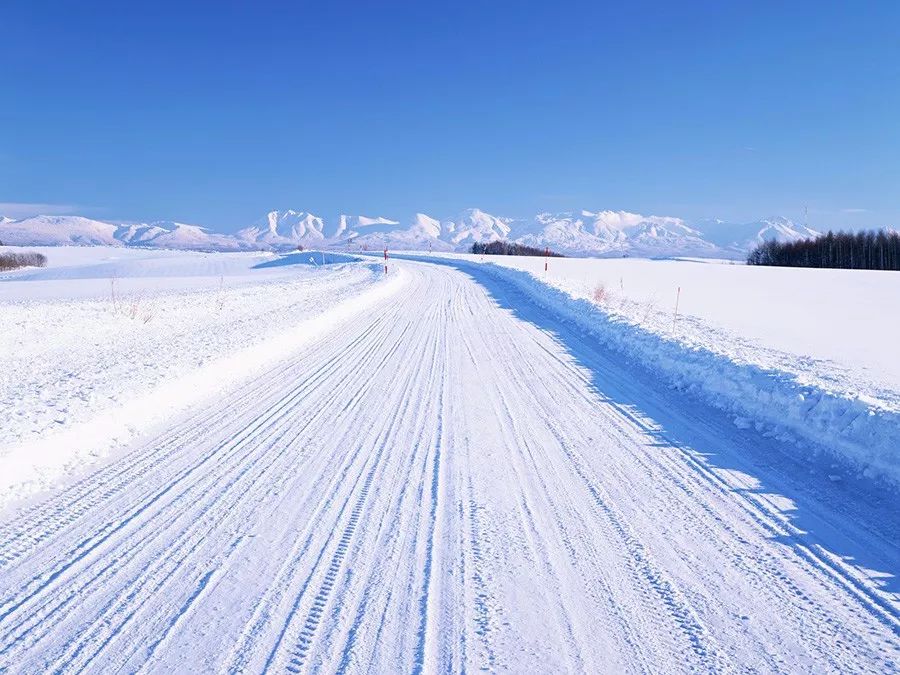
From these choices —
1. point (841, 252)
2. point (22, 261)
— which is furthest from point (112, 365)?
point (22, 261)

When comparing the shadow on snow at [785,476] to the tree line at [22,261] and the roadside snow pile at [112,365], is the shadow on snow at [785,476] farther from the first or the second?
the tree line at [22,261]

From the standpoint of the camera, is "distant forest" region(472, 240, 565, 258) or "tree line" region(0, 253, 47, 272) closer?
"tree line" region(0, 253, 47, 272)

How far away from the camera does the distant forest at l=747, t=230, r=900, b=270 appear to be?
85812 mm

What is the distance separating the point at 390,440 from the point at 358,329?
25.8 feet

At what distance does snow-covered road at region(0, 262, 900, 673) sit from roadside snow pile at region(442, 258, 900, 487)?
0.49 metres

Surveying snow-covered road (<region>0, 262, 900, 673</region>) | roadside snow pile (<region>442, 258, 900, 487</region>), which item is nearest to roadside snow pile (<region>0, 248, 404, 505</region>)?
snow-covered road (<region>0, 262, 900, 673</region>)

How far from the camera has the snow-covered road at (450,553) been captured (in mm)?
2785

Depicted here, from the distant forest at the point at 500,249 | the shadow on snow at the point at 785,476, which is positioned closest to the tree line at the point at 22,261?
the distant forest at the point at 500,249

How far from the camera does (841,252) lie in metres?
89.7

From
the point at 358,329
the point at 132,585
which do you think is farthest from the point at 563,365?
the point at 132,585

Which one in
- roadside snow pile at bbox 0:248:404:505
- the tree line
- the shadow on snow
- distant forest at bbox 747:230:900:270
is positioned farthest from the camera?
the tree line

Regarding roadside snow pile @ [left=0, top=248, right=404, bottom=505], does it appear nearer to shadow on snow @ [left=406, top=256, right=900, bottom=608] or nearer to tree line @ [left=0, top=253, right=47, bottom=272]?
shadow on snow @ [left=406, top=256, right=900, bottom=608]

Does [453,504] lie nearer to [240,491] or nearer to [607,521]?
[607,521]

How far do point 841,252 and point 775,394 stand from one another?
101m
